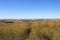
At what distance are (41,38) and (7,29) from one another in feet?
10.7

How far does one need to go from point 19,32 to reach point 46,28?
7.43 feet

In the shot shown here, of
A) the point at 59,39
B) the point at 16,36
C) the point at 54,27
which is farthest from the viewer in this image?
the point at 54,27

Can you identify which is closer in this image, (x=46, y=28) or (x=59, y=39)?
(x=59, y=39)

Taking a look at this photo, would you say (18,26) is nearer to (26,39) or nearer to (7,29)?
(7,29)

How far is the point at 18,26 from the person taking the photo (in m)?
14.9

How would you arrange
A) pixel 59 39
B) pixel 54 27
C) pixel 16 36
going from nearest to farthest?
pixel 59 39 → pixel 16 36 → pixel 54 27

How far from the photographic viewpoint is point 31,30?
46.3 feet

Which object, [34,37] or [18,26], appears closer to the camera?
[34,37]

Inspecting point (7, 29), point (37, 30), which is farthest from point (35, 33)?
point (7, 29)

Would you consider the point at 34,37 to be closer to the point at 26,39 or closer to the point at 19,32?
the point at 26,39

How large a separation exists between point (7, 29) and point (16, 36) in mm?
1428

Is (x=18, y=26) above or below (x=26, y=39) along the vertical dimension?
above

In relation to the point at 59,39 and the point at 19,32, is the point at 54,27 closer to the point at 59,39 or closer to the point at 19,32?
the point at 59,39

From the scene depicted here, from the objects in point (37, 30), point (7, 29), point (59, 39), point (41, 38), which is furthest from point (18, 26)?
point (59, 39)
